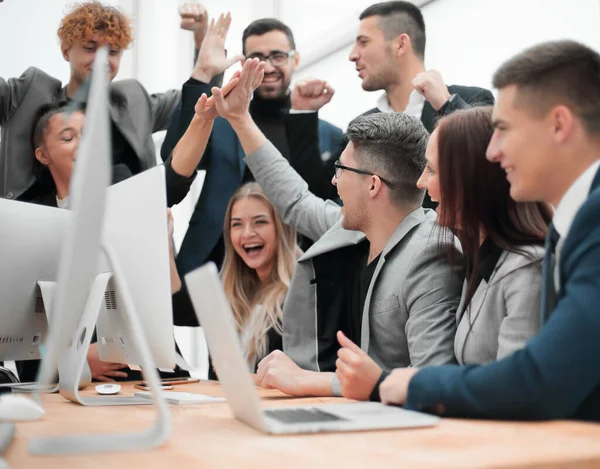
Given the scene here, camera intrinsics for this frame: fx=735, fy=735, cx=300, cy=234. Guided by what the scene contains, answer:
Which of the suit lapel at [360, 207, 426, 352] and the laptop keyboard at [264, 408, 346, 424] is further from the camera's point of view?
the suit lapel at [360, 207, 426, 352]

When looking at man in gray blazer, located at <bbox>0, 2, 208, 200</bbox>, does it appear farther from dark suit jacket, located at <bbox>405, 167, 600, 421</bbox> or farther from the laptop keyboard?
dark suit jacket, located at <bbox>405, 167, 600, 421</bbox>

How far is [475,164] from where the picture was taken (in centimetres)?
147

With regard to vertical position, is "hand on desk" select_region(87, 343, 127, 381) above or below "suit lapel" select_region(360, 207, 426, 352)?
below

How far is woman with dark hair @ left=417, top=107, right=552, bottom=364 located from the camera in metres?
1.30

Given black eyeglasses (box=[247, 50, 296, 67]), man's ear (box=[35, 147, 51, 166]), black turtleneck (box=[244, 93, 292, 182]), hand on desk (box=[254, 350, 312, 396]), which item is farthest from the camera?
black eyeglasses (box=[247, 50, 296, 67])

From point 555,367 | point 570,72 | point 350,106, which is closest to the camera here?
point 555,367

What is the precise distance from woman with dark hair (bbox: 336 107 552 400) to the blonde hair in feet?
2.97

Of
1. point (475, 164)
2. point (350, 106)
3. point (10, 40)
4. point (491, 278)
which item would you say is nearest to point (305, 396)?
point (491, 278)

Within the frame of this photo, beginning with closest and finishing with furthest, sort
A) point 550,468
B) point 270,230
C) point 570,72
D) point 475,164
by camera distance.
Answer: point 550,468 → point 570,72 → point 475,164 → point 270,230

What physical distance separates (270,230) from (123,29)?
109cm

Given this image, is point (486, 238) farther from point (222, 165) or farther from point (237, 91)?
point (222, 165)

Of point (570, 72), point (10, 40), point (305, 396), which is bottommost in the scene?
point (305, 396)

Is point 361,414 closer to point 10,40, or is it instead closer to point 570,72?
point 570,72

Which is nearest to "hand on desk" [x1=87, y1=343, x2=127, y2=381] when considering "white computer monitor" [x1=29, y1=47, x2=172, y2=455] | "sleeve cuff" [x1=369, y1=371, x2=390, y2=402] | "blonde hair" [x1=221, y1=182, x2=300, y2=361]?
"blonde hair" [x1=221, y1=182, x2=300, y2=361]
